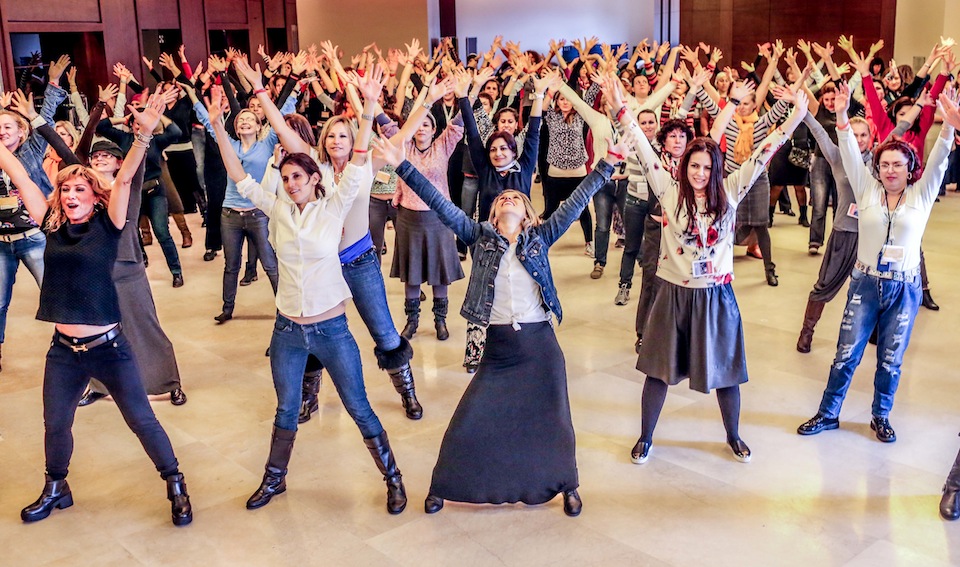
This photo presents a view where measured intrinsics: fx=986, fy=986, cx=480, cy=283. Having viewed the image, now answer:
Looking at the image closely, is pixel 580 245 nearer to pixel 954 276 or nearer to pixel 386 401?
pixel 954 276

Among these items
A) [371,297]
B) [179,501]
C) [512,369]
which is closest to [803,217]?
[371,297]

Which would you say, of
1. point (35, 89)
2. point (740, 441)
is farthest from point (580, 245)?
point (35, 89)

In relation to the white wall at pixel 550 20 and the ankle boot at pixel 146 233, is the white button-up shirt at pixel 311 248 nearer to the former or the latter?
the ankle boot at pixel 146 233

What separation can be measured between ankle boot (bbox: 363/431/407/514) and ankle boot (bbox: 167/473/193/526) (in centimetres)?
82

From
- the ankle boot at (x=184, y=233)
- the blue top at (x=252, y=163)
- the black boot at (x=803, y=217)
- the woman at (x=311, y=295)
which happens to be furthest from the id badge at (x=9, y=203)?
the black boot at (x=803, y=217)

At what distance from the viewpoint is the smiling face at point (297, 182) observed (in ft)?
13.4

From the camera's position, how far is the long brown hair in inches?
176

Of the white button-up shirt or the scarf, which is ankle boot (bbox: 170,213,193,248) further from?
the white button-up shirt

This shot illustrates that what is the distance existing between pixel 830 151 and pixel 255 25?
12.5 meters

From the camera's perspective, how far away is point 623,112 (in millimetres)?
4625

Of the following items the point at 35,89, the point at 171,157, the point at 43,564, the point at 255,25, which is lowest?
the point at 43,564

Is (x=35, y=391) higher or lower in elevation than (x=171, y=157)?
lower

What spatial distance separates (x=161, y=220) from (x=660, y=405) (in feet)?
16.9

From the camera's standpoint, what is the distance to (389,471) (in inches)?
168
